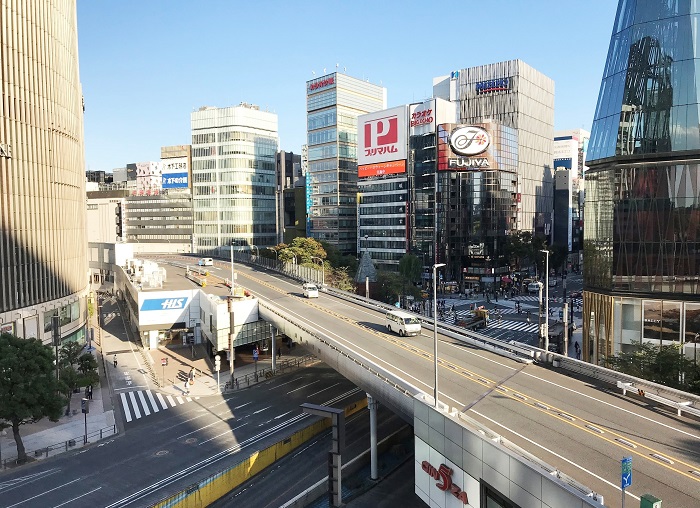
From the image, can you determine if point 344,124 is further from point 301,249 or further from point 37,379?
point 37,379

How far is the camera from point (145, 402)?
49.0 metres

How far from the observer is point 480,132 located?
120500 millimetres

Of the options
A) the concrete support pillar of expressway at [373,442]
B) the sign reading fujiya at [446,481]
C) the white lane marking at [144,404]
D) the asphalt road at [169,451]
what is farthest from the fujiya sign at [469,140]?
the sign reading fujiya at [446,481]

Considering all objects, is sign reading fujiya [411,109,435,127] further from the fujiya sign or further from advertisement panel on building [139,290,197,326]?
advertisement panel on building [139,290,197,326]

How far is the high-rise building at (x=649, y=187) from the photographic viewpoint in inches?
1768

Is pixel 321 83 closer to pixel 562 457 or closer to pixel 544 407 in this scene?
pixel 544 407

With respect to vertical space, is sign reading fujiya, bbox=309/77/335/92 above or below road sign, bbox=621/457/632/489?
above

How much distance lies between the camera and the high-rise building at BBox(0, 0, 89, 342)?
49.1 meters

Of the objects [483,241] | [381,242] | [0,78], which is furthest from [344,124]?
[0,78]

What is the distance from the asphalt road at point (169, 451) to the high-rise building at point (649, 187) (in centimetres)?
2636

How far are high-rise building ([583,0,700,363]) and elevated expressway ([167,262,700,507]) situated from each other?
54.5 feet

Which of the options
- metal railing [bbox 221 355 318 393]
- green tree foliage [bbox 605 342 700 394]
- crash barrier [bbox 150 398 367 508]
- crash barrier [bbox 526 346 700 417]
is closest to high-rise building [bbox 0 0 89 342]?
metal railing [bbox 221 355 318 393]

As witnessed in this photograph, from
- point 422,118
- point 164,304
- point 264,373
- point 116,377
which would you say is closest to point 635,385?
point 264,373

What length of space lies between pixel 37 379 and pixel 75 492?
9.02m
